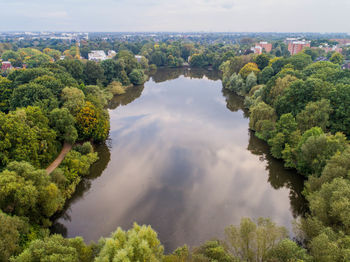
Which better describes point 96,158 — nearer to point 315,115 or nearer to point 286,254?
point 286,254

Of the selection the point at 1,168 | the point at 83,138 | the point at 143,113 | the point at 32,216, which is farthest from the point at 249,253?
the point at 143,113

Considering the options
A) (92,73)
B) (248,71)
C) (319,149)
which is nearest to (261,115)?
(319,149)

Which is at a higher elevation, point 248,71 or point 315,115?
point 248,71

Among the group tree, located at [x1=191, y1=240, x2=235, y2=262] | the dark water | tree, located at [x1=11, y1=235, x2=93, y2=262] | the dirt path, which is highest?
tree, located at [x1=11, y1=235, x2=93, y2=262]

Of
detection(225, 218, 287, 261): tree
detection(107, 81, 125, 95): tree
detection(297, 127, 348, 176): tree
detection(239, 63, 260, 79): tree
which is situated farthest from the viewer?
detection(107, 81, 125, 95): tree

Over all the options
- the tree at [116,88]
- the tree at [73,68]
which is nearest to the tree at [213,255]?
the tree at [73,68]

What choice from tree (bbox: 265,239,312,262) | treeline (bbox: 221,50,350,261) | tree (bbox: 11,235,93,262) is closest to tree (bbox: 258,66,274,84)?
treeline (bbox: 221,50,350,261)

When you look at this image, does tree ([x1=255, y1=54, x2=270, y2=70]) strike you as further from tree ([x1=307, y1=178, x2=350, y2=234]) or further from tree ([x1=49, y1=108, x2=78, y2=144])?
tree ([x1=49, y1=108, x2=78, y2=144])
